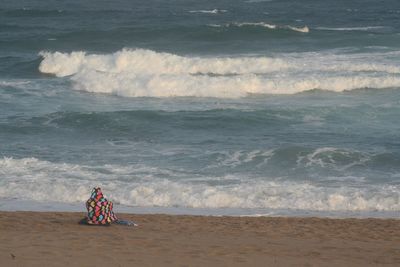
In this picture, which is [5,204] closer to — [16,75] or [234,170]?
[234,170]

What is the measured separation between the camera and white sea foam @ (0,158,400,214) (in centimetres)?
1517

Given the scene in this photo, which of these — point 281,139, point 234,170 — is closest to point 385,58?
point 281,139

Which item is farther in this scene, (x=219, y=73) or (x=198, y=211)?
(x=219, y=73)

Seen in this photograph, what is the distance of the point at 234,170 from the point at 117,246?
6.41 m

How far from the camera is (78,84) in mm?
28234

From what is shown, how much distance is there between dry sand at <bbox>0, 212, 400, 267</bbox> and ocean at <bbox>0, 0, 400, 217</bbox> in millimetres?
1143

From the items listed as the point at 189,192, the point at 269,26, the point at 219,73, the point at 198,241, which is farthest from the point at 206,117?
the point at 269,26

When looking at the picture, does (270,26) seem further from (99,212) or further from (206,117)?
(99,212)

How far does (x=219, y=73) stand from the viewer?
31.3 m

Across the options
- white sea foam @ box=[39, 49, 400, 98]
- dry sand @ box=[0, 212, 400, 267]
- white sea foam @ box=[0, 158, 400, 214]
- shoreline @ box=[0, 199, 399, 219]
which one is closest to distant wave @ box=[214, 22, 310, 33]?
white sea foam @ box=[39, 49, 400, 98]

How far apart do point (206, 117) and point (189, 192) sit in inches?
274

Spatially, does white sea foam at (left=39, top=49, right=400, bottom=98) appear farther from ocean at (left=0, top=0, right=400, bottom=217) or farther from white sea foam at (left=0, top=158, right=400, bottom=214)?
white sea foam at (left=0, top=158, right=400, bottom=214)

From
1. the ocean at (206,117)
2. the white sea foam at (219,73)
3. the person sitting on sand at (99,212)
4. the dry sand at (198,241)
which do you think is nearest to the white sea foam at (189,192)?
the ocean at (206,117)

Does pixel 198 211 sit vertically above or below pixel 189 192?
below
